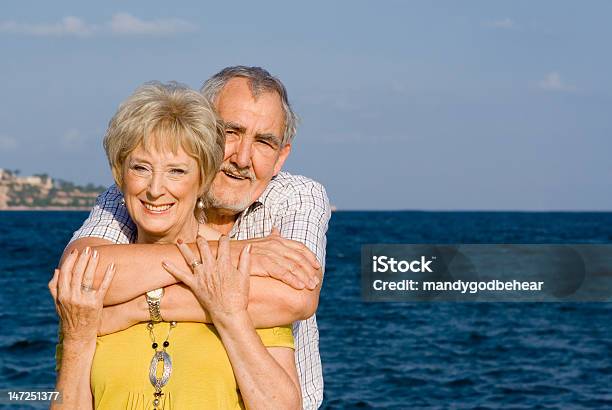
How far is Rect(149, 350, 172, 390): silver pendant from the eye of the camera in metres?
3.08

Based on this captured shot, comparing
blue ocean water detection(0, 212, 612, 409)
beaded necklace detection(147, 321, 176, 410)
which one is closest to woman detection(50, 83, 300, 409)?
beaded necklace detection(147, 321, 176, 410)

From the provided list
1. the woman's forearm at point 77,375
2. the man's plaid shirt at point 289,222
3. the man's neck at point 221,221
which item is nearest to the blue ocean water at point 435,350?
the man's plaid shirt at point 289,222

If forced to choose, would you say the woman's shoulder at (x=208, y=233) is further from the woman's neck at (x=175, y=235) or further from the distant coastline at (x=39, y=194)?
the distant coastline at (x=39, y=194)

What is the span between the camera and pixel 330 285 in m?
31.2

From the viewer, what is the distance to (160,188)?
313cm

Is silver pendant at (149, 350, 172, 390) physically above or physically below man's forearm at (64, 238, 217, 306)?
below

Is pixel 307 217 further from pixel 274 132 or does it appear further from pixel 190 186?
pixel 190 186

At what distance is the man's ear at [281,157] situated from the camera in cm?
380

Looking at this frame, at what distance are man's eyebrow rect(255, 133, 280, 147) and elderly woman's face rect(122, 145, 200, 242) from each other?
50 centimetres

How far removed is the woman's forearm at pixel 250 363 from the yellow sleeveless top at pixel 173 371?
5cm

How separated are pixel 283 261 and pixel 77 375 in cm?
72

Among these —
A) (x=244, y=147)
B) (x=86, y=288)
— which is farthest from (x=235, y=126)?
(x=86, y=288)

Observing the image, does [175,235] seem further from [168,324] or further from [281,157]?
[281,157]

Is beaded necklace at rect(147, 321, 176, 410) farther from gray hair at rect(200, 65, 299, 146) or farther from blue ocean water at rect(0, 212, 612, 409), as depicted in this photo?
blue ocean water at rect(0, 212, 612, 409)
